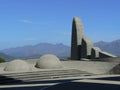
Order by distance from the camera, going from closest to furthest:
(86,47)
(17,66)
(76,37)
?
(17,66) → (86,47) → (76,37)

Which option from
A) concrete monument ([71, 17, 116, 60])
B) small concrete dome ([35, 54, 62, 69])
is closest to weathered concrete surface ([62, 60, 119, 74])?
small concrete dome ([35, 54, 62, 69])

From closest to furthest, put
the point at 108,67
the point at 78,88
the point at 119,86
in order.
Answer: the point at 119,86 < the point at 78,88 < the point at 108,67

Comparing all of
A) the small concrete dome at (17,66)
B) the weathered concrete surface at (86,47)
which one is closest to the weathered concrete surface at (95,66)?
the small concrete dome at (17,66)

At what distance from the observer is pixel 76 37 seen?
44.7 m

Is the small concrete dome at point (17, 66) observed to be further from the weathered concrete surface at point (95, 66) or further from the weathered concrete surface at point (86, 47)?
the weathered concrete surface at point (86, 47)

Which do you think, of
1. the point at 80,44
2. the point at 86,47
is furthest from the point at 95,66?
the point at 80,44

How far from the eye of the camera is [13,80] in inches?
1163

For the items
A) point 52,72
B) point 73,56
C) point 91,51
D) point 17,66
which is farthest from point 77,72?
point 73,56

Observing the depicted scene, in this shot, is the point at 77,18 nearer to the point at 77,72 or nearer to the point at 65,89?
the point at 77,72

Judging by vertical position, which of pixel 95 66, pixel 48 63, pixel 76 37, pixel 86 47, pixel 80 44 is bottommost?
pixel 95 66

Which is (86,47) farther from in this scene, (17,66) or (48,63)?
(17,66)

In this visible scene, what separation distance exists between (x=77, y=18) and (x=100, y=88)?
31844mm

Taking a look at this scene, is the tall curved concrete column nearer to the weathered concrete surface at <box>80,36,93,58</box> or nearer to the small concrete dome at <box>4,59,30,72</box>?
the weathered concrete surface at <box>80,36,93,58</box>

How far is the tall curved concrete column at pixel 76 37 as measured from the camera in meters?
44.7
